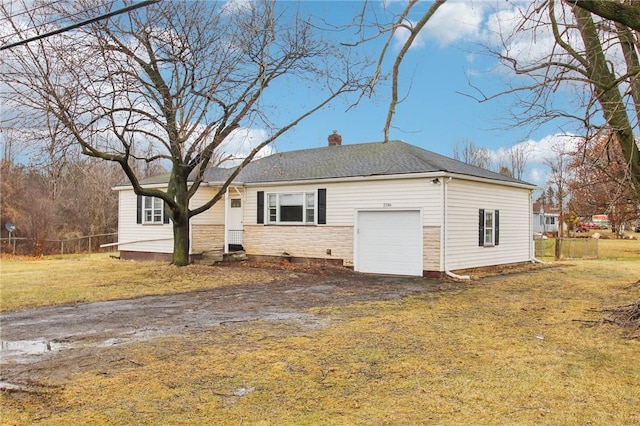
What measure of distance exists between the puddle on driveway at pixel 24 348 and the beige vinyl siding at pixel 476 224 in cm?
1085

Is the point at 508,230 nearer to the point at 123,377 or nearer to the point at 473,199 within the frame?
the point at 473,199

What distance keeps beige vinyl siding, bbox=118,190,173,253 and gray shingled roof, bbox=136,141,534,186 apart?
9.74 feet

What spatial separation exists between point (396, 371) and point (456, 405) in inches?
42.3

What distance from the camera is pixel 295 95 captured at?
52.5 ft

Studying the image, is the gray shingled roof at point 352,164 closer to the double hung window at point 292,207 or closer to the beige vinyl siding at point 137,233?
the double hung window at point 292,207

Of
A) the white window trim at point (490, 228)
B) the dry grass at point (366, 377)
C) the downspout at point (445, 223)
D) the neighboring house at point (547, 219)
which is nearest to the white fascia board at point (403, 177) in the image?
the downspout at point (445, 223)

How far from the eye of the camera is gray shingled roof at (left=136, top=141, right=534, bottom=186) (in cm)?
1574

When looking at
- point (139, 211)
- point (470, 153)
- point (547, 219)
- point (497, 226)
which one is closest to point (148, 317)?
point (497, 226)

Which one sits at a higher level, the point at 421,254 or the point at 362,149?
the point at 362,149

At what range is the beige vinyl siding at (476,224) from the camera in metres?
15.0

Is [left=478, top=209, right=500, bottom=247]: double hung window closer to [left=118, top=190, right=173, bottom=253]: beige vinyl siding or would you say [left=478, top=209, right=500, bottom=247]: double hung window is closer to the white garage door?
the white garage door

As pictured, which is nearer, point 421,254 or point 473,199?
point 421,254

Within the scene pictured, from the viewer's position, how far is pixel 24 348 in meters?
6.40

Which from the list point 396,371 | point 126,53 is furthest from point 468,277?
point 126,53
